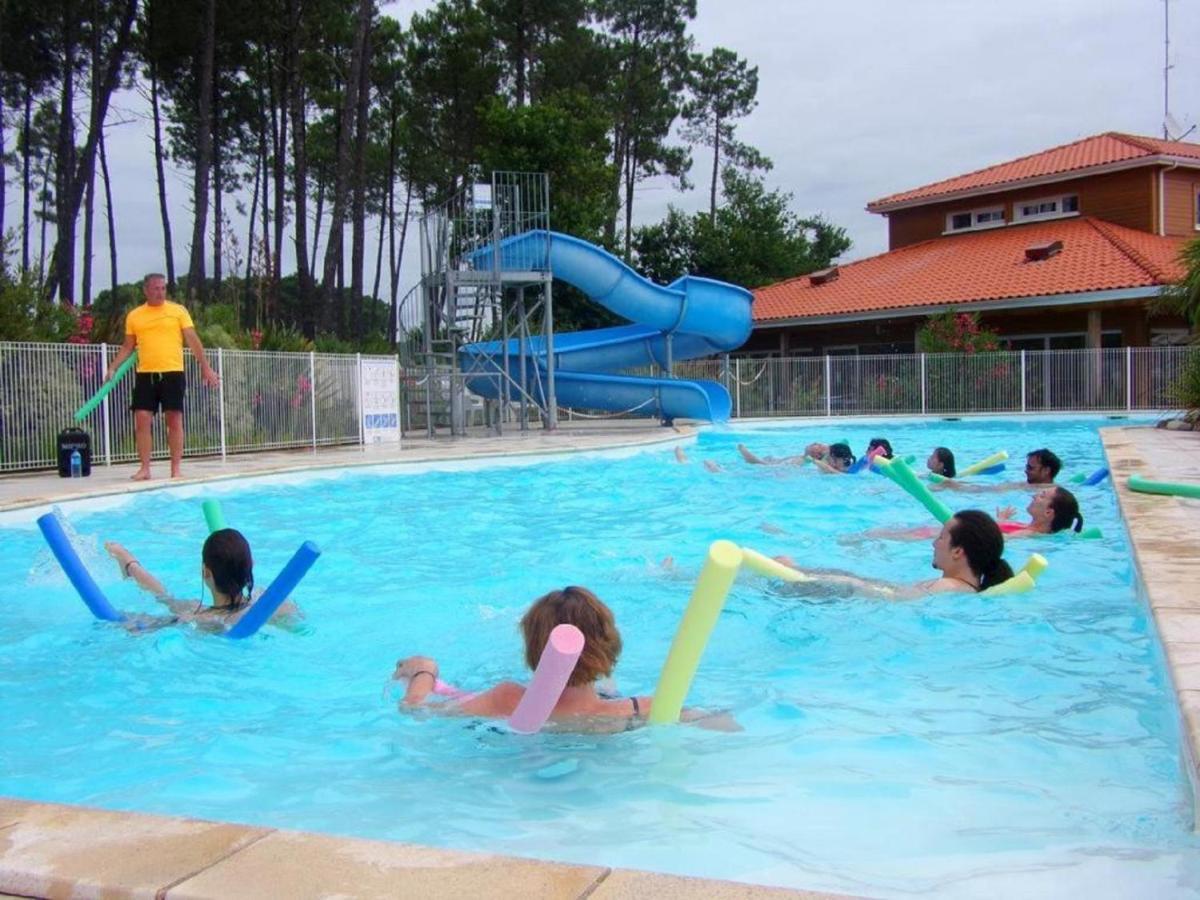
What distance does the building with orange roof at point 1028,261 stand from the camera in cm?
2661

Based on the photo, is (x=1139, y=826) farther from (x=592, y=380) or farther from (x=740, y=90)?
(x=740, y=90)

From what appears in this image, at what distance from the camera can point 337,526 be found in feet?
32.0

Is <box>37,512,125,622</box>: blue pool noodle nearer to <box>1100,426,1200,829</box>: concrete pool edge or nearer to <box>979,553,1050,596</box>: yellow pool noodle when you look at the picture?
<box>979,553,1050,596</box>: yellow pool noodle

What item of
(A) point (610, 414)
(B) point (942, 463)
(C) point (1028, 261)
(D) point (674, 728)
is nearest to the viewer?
(D) point (674, 728)

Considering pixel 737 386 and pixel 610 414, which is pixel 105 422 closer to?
pixel 610 414

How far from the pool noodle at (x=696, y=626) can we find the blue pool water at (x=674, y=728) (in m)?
0.24

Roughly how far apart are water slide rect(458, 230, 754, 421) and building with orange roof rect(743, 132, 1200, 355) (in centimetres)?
717

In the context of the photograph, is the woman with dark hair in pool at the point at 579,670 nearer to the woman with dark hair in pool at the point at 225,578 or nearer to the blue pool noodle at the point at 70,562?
the woman with dark hair in pool at the point at 225,578

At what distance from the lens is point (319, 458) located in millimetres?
14062

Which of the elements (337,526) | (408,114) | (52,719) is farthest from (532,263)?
(408,114)

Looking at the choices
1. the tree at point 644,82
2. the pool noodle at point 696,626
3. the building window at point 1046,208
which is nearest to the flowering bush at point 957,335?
the building window at point 1046,208

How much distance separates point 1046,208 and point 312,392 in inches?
894

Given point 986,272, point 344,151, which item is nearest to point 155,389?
point 344,151

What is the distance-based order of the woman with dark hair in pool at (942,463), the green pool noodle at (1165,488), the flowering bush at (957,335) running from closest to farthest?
the green pool noodle at (1165,488) → the woman with dark hair in pool at (942,463) → the flowering bush at (957,335)
